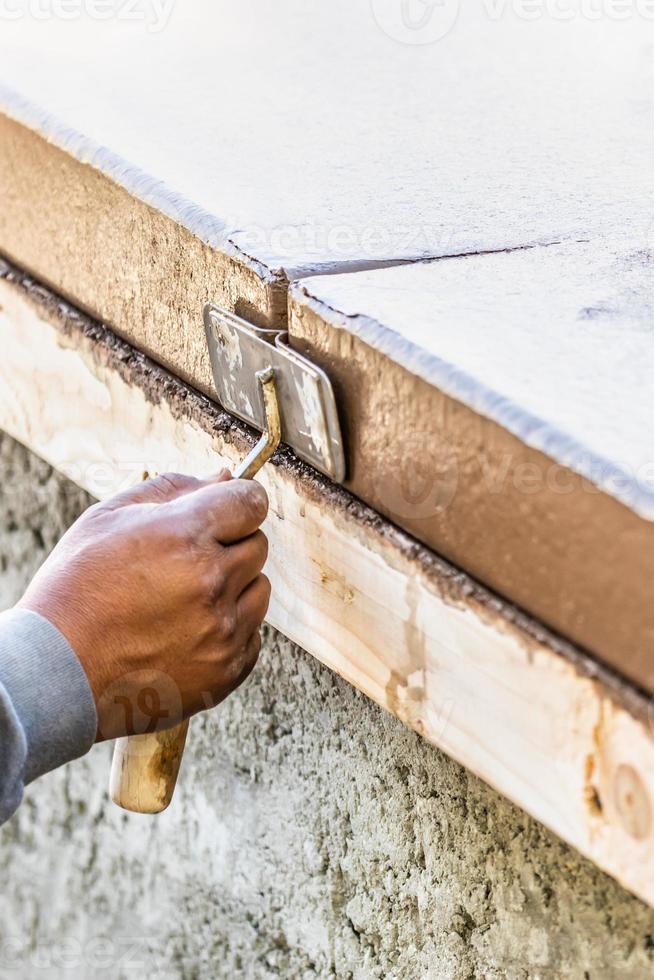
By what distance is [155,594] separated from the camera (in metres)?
0.99

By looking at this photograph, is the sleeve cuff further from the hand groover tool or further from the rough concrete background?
the rough concrete background

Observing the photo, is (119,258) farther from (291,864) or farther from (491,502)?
(291,864)

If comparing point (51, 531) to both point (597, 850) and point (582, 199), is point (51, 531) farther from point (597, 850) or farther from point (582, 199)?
point (597, 850)

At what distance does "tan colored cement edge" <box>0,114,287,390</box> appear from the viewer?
1.07 metres

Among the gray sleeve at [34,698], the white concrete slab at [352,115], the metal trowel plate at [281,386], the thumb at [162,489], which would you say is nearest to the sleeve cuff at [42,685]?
the gray sleeve at [34,698]

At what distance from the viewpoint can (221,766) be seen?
148 centimetres

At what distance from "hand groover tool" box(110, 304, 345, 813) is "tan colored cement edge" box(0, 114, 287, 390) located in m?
0.03

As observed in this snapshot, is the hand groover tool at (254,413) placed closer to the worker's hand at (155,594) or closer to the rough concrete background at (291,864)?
the worker's hand at (155,594)

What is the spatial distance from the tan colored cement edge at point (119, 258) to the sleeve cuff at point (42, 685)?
0.29m

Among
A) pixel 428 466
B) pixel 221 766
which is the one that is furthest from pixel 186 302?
pixel 221 766

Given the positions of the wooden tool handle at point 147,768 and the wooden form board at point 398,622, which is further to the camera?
the wooden tool handle at point 147,768

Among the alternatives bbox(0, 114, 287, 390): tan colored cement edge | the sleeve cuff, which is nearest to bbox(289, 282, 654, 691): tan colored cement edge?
bbox(0, 114, 287, 390): tan colored cement edge

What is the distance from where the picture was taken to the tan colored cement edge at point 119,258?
3.51 ft

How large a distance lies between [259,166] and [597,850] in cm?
73
